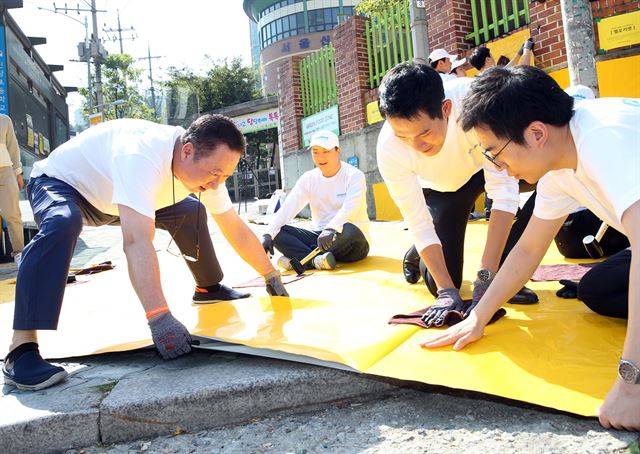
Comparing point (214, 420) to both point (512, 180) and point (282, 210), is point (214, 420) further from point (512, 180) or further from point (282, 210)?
point (282, 210)

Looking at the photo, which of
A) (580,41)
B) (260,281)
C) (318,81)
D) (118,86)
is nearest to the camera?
(260,281)

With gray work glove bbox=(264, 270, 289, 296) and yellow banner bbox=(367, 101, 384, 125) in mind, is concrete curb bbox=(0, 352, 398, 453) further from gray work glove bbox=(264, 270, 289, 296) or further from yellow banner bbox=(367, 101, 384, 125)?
yellow banner bbox=(367, 101, 384, 125)

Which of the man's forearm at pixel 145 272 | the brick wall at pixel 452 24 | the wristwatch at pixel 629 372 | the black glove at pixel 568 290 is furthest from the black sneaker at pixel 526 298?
the brick wall at pixel 452 24

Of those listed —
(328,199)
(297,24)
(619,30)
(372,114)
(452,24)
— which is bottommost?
(328,199)

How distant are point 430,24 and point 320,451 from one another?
7.01 meters

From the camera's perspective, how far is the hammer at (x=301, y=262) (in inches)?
145

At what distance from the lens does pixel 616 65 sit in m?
5.49

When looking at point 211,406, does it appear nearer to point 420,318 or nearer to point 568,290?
point 420,318

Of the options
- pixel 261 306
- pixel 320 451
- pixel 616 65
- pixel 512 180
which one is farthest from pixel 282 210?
pixel 616 65

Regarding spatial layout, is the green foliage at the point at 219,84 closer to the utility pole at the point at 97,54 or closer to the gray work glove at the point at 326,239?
the utility pole at the point at 97,54

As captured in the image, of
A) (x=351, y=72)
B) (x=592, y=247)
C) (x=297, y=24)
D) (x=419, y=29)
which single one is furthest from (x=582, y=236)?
(x=297, y=24)

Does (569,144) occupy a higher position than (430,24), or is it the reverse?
(430,24)

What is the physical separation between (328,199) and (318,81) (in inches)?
249

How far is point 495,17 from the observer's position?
6668mm
